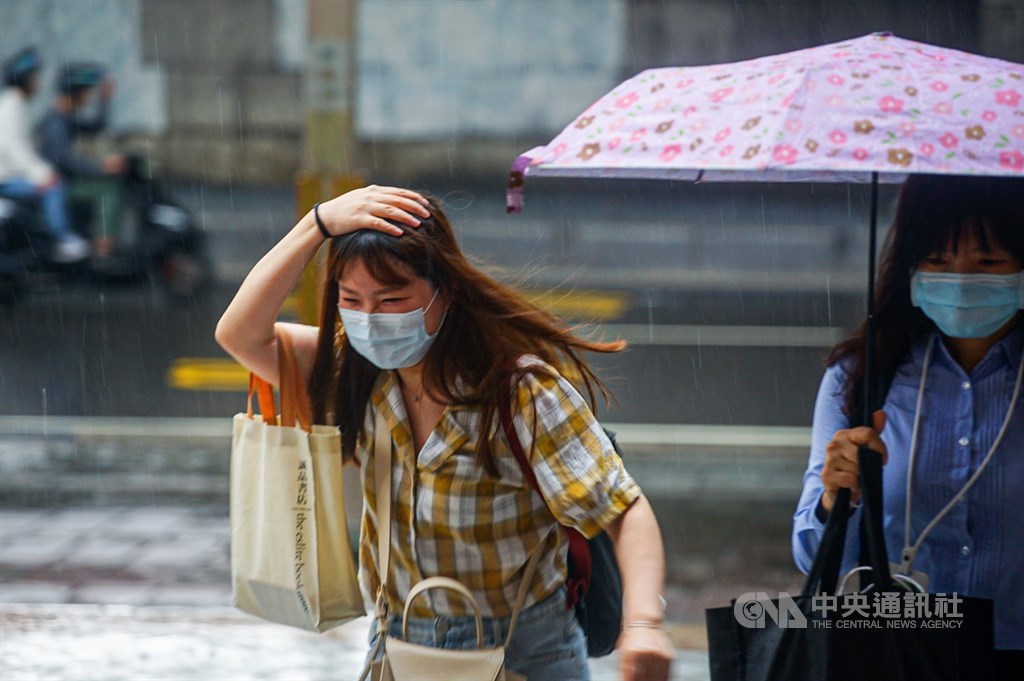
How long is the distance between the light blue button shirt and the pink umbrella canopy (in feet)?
1.65

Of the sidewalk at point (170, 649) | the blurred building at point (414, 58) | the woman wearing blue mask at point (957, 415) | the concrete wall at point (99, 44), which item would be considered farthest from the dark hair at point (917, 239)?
the concrete wall at point (99, 44)

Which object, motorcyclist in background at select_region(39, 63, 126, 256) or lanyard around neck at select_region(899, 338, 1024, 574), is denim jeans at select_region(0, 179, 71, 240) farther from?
lanyard around neck at select_region(899, 338, 1024, 574)

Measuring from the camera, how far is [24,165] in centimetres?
1313

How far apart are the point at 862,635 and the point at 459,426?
33.9 inches

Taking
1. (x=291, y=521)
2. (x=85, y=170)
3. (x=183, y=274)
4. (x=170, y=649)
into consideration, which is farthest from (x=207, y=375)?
(x=291, y=521)

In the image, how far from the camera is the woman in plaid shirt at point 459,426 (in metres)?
2.30

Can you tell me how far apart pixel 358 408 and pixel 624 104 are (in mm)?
893

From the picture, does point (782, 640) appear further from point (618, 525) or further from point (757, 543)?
point (757, 543)

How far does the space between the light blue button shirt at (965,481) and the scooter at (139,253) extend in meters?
12.1

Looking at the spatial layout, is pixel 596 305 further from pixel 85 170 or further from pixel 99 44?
pixel 99 44

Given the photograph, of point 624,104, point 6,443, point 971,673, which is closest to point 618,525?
→ point 971,673

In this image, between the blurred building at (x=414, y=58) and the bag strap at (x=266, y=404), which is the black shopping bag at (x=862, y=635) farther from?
the blurred building at (x=414, y=58)

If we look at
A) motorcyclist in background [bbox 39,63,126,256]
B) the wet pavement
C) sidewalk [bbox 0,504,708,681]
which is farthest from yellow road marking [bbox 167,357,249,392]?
motorcyclist in background [bbox 39,63,126,256]

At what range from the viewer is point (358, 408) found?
2477 mm
